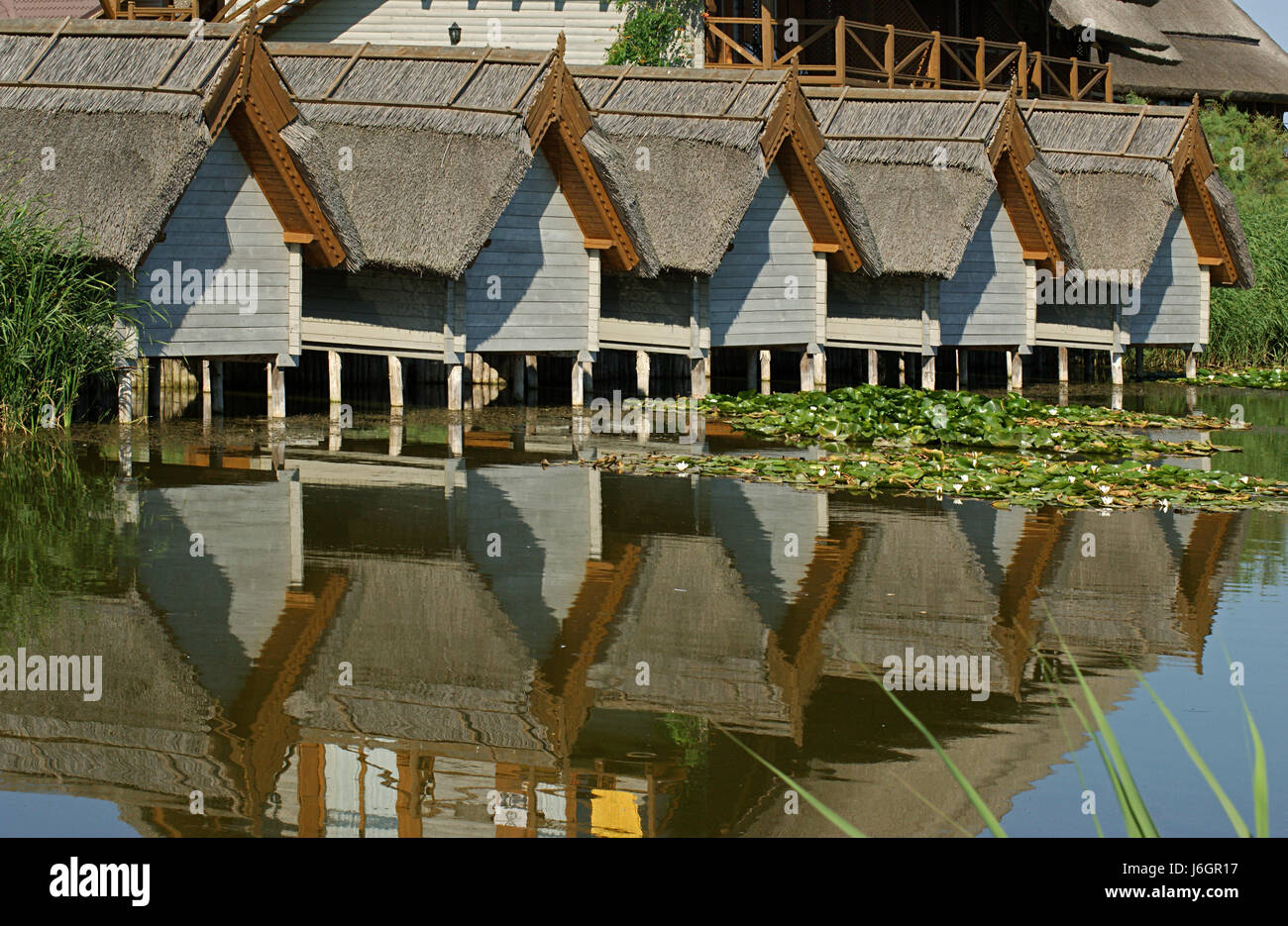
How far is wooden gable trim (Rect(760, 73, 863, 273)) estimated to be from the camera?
2541cm

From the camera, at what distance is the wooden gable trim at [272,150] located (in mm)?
20703

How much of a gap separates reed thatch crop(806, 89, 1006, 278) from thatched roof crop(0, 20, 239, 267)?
36.7 ft

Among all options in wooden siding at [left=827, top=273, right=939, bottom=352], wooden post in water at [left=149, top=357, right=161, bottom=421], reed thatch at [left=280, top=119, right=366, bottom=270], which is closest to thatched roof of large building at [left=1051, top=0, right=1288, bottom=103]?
wooden siding at [left=827, top=273, right=939, bottom=352]

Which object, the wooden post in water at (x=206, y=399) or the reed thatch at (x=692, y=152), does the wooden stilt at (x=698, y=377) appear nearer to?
the reed thatch at (x=692, y=152)

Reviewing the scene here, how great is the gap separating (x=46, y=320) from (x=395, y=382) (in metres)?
5.89

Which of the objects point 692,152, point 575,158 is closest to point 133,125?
point 575,158

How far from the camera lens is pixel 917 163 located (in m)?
28.0

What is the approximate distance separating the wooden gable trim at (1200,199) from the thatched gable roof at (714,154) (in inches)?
300

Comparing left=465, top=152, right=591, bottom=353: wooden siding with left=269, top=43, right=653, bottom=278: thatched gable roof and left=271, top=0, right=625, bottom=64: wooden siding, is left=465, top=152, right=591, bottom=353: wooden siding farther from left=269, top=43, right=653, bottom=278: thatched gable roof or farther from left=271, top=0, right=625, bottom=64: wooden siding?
left=271, top=0, right=625, bottom=64: wooden siding

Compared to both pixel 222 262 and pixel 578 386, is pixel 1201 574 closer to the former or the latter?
pixel 222 262

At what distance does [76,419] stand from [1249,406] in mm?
17729

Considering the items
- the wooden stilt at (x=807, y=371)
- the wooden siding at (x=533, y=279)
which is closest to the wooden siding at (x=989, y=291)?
the wooden stilt at (x=807, y=371)
